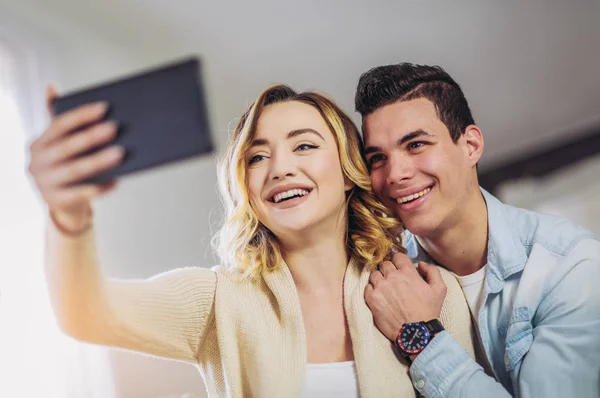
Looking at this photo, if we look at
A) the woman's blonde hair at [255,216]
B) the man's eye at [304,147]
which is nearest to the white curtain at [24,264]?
the woman's blonde hair at [255,216]

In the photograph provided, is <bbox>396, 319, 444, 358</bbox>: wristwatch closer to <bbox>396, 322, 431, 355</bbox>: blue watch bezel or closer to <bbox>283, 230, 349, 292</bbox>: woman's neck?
<bbox>396, 322, 431, 355</bbox>: blue watch bezel

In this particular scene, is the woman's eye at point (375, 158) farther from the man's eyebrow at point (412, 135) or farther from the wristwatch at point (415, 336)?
the wristwatch at point (415, 336)

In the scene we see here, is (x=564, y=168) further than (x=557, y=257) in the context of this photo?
Yes

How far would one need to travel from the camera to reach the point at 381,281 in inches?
28.5

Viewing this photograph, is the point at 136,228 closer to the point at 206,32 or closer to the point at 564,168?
the point at 206,32

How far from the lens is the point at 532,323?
0.71 metres

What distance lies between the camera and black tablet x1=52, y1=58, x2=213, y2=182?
0.51m

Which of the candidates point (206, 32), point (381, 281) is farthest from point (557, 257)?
point (206, 32)

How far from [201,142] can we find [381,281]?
30cm

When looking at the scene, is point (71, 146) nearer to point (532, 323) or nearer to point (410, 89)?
point (410, 89)

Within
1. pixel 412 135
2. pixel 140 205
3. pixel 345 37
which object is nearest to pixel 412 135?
pixel 412 135

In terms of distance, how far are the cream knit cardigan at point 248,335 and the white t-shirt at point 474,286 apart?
0.04 metres

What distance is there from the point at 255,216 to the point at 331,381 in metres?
0.21

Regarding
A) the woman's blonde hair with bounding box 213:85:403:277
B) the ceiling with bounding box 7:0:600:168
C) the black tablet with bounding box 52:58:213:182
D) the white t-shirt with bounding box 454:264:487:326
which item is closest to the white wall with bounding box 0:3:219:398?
the ceiling with bounding box 7:0:600:168
